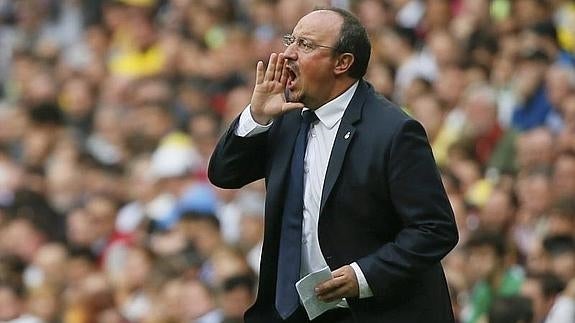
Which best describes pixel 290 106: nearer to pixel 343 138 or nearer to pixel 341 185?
pixel 343 138

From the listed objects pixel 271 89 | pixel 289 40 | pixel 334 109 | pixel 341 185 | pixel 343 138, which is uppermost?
pixel 289 40

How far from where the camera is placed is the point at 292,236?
5.92 m

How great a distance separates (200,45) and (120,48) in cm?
127

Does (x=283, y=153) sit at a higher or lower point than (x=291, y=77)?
lower

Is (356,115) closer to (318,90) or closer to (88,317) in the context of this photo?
(318,90)

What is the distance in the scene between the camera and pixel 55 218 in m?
12.5

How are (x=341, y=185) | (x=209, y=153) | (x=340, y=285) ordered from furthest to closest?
(x=209, y=153) < (x=341, y=185) < (x=340, y=285)

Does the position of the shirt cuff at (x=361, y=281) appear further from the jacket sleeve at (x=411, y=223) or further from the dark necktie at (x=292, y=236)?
the dark necktie at (x=292, y=236)

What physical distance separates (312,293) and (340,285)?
121mm

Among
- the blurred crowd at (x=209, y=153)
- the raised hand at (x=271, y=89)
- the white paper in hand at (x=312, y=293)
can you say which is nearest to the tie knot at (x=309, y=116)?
the raised hand at (x=271, y=89)

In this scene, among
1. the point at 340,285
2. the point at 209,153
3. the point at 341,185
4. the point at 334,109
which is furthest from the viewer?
the point at 209,153

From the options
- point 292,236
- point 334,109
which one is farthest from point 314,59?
point 292,236

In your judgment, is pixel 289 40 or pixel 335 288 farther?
pixel 289 40

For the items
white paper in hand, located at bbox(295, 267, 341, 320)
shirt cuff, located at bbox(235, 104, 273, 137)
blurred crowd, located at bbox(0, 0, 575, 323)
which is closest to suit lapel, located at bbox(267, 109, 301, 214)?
shirt cuff, located at bbox(235, 104, 273, 137)
